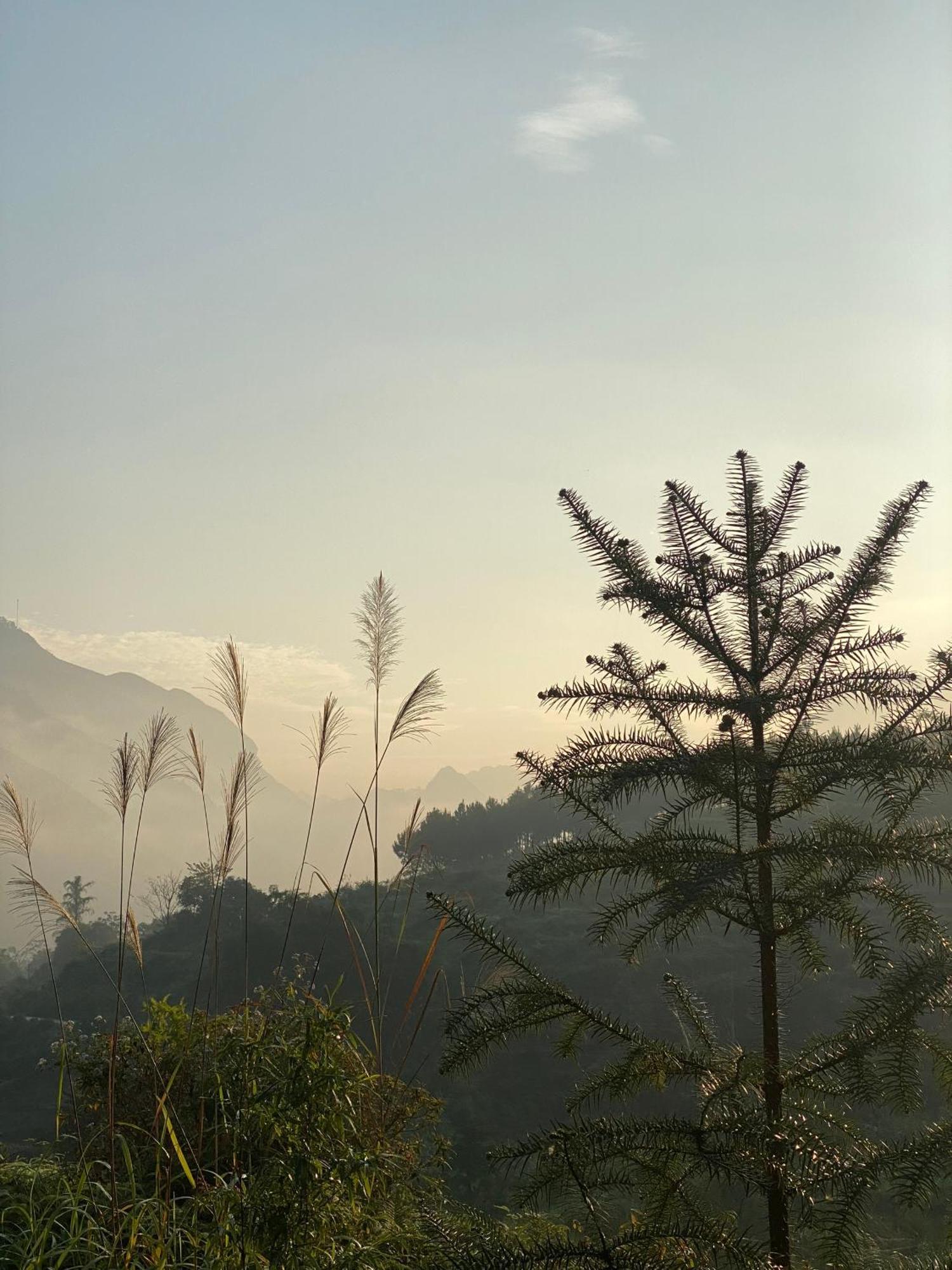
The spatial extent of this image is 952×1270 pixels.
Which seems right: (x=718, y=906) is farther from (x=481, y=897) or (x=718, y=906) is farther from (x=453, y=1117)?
(x=481, y=897)

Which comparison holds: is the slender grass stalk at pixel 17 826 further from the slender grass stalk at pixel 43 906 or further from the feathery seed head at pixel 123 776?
the feathery seed head at pixel 123 776

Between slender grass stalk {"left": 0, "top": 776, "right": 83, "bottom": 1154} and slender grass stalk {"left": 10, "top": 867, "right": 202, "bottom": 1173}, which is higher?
slender grass stalk {"left": 0, "top": 776, "right": 83, "bottom": 1154}

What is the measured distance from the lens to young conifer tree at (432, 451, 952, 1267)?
6.44 feet

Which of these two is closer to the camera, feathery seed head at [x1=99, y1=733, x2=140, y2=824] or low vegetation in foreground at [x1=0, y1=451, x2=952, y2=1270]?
low vegetation in foreground at [x1=0, y1=451, x2=952, y2=1270]

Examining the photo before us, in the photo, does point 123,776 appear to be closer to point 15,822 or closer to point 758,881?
point 15,822

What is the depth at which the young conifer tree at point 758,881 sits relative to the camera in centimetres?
196

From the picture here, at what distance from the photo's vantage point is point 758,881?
2.19 metres

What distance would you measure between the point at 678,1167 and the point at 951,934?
2.73 feet

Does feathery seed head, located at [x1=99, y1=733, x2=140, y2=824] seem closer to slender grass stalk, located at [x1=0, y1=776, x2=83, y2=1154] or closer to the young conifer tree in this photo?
slender grass stalk, located at [x1=0, y1=776, x2=83, y2=1154]

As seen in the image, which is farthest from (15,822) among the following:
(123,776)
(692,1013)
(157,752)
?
(692,1013)

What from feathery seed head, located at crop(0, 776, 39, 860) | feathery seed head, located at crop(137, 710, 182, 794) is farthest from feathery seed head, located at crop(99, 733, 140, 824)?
feathery seed head, located at crop(0, 776, 39, 860)

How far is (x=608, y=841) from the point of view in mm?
2318

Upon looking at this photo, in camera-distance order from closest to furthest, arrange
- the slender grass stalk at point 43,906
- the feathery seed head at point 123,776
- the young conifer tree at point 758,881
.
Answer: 1. the young conifer tree at point 758,881
2. the slender grass stalk at point 43,906
3. the feathery seed head at point 123,776

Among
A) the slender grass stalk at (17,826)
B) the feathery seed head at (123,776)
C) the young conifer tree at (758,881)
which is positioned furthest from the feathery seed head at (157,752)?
the young conifer tree at (758,881)
